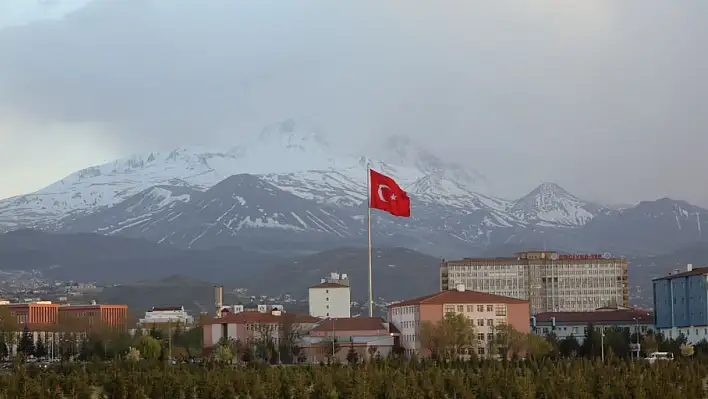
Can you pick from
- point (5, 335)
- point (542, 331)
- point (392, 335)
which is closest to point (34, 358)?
point (5, 335)

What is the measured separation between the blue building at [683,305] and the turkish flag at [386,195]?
41.8 m

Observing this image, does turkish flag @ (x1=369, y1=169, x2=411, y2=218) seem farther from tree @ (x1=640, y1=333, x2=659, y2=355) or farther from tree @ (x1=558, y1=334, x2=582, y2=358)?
tree @ (x1=558, y1=334, x2=582, y2=358)

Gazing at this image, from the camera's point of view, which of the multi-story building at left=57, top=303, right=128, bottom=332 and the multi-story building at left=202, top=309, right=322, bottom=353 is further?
the multi-story building at left=57, top=303, right=128, bottom=332

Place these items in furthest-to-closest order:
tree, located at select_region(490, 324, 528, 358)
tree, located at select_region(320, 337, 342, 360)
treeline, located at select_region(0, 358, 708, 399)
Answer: tree, located at select_region(320, 337, 342, 360), tree, located at select_region(490, 324, 528, 358), treeline, located at select_region(0, 358, 708, 399)

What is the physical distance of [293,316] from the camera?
12675 centimetres

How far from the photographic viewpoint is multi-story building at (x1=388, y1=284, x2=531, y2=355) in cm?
10644

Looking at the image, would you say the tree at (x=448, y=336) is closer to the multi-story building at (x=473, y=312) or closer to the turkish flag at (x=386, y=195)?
the multi-story building at (x=473, y=312)

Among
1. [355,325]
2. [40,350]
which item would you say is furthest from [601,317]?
[40,350]

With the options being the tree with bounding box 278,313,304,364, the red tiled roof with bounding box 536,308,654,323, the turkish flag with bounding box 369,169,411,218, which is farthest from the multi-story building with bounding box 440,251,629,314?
the turkish flag with bounding box 369,169,411,218

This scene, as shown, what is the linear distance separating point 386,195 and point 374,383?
1660cm

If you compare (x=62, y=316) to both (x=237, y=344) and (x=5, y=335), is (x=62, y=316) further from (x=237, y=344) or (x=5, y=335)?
(x=237, y=344)

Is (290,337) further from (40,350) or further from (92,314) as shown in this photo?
(92,314)

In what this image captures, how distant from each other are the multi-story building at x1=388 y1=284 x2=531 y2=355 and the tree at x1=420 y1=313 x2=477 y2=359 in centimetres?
508

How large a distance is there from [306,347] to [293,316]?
53.6 feet
